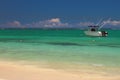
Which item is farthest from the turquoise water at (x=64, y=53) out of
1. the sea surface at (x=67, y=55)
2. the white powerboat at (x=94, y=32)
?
the white powerboat at (x=94, y=32)

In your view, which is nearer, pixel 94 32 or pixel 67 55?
pixel 67 55

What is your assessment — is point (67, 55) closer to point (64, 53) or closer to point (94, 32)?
point (64, 53)

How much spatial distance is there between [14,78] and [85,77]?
247 cm

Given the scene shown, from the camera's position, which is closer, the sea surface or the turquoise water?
the sea surface

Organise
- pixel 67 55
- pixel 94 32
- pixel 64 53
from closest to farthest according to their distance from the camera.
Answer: pixel 67 55
pixel 64 53
pixel 94 32

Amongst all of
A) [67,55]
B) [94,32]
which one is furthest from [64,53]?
[94,32]

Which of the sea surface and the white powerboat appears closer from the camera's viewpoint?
→ the sea surface

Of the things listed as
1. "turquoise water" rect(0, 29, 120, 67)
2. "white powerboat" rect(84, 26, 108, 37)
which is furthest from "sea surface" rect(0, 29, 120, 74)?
"white powerboat" rect(84, 26, 108, 37)

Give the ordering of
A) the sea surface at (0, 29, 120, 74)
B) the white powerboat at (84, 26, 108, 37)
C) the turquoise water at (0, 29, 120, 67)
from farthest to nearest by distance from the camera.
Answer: the white powerboat at (84, 26, 108, 37)
the turquoise water at (0, 29, 120, 67)
the sea surface at (0, 29, 120, 74)

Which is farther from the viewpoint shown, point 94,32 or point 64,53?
point 94,32

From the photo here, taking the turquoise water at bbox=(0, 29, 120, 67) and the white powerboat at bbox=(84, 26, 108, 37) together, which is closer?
the turquoise water at bbox=(0, 29, 120, 67)

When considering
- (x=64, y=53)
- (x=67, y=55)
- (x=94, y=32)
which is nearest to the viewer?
(x=67, y=55)

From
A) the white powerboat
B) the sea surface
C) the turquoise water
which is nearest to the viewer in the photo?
the sea surface

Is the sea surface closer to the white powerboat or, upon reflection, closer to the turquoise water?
the turquoise water
